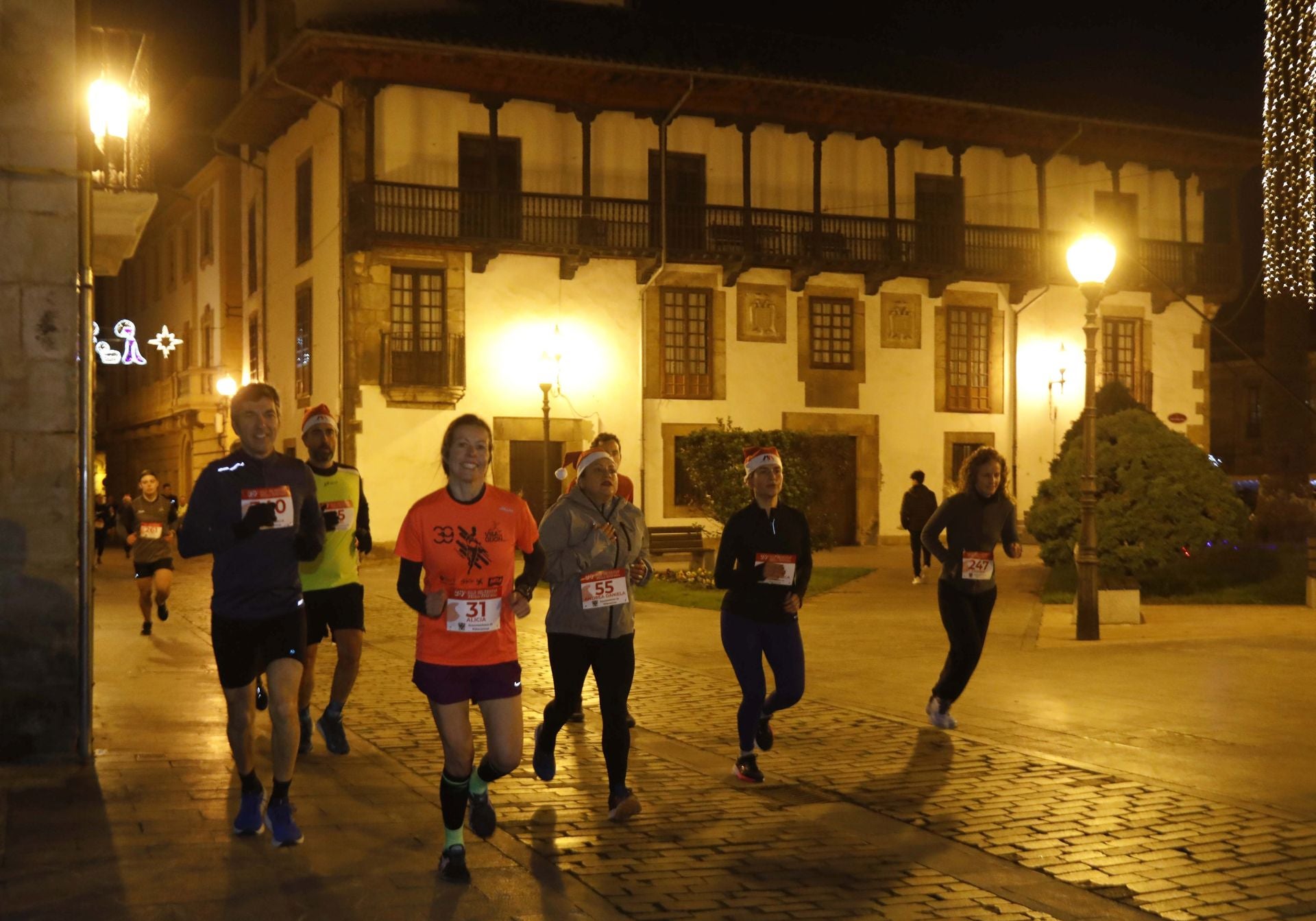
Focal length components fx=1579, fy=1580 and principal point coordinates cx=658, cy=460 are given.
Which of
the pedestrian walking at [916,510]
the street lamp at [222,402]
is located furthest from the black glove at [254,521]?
the street lamp at [222,402]

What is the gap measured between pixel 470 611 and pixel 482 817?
99cm

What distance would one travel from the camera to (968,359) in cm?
3666

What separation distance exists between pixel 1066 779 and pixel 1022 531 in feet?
90.9

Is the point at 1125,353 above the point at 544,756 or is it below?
above

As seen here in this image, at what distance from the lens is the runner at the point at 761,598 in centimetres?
808

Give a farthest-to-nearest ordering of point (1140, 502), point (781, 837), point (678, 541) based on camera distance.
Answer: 1. point (678, 541)
2. point (1140, 502)
3. point (781, 837)

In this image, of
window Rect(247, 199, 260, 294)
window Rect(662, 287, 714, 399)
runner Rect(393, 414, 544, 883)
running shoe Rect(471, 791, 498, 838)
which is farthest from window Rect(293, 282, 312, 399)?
runner Rect(393, 414, 544, 883)

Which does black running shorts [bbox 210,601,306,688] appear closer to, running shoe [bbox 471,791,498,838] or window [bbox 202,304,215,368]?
running shoe [bbox 471,791,498,838]

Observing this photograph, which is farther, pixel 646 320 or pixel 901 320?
pixel 901 320

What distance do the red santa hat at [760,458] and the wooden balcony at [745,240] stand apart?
2184cm

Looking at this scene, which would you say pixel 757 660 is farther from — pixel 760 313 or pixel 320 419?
→ pixel 760 313

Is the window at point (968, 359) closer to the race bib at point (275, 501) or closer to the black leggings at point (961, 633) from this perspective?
the black leggings at point (961, 633)

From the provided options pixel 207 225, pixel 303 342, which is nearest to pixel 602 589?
pixel 303 342

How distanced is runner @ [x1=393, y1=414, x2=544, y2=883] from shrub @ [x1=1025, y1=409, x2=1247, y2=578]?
12357 millimetres
